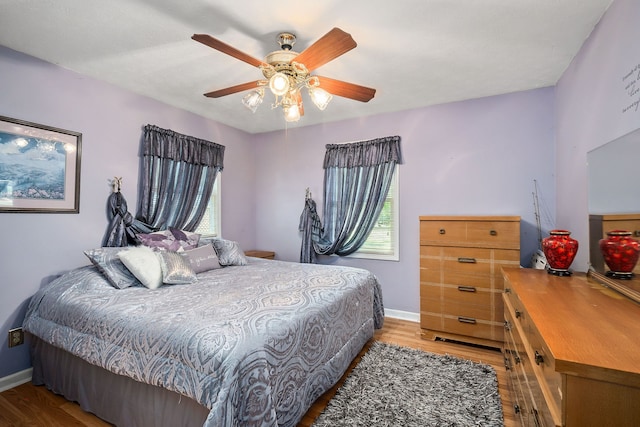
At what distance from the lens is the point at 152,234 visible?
2793 millimetres

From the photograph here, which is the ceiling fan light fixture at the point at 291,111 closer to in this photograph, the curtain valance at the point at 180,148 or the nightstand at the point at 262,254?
the curtain valance at the point at 180,148

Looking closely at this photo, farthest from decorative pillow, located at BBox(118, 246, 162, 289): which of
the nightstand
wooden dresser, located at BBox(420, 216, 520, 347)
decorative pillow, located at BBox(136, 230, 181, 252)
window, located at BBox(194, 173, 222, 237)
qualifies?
wooden dresser, located at BBox(420, 216, 520, 347)

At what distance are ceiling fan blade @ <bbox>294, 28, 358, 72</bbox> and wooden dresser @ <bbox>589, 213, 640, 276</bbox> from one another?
64.2 inches

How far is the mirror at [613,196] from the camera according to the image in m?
1.36

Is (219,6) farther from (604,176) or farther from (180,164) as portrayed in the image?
(604,176)

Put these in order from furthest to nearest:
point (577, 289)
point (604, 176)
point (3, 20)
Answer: point (3, 20), point (604, 176), point (577, 289)

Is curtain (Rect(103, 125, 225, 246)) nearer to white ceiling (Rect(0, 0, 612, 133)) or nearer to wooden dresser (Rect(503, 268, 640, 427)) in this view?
white ceiling (Rect(0, 0, 612, 133))

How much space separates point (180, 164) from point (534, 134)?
3.80 meters

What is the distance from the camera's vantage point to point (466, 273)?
2799 mm

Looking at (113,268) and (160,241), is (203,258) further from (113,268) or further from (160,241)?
(113,268)

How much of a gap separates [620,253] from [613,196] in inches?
11.9

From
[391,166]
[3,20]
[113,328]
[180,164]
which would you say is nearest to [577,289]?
[391,166]

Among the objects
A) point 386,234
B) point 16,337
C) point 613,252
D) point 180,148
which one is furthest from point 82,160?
point 613,252

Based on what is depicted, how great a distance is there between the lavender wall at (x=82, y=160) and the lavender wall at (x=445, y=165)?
177 centimetres
